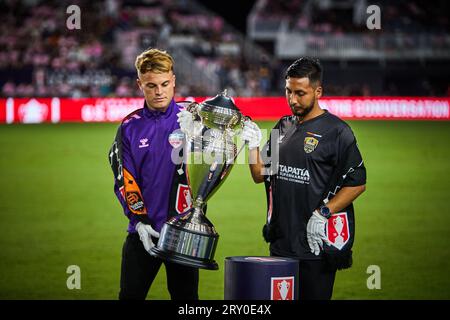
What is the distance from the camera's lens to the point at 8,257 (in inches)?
351

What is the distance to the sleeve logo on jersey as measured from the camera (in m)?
4.55

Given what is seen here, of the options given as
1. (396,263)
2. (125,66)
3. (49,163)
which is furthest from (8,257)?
(125,66)

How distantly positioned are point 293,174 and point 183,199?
647mm

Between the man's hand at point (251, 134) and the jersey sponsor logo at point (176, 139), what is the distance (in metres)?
0.44

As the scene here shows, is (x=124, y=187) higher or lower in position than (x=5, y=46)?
lower

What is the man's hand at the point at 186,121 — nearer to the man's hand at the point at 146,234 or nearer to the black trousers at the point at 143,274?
the man's hand at the point at 146,234

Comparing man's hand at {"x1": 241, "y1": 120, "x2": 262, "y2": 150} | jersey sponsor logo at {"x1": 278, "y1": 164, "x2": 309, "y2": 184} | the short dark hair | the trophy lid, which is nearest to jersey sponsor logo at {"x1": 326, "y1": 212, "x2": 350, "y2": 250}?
jersey sponsor logo at {"x1": 278, "y1": 164, "x2": 309, "y2": 184}

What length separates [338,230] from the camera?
175 inches

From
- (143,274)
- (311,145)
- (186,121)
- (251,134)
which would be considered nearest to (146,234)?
(143,274)

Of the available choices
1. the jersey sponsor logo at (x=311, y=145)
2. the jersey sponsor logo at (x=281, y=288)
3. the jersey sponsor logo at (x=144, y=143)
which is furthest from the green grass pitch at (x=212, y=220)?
the jersey sponsor logo at (x=281, y=288)

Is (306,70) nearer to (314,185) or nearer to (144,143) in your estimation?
(314,185)

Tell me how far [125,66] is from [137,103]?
338cm

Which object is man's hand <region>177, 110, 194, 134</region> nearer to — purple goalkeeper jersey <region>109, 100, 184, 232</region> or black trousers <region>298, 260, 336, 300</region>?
purple goalkeeper jersey <region>109, 100, 184, 232</region>
